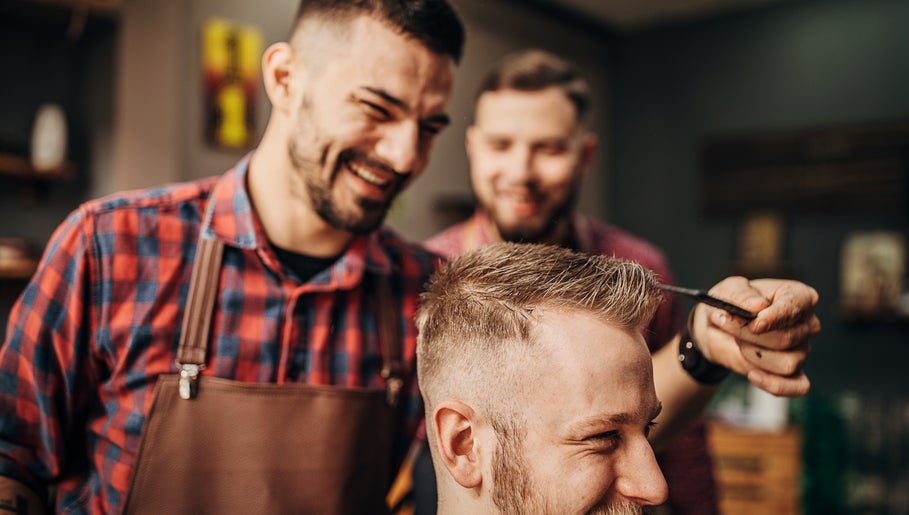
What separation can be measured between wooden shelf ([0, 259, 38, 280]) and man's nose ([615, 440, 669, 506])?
1.69 m

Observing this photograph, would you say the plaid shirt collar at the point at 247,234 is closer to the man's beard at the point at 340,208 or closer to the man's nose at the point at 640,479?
the man's beard at the point at 340,208

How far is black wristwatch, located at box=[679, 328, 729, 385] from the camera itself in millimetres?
1300

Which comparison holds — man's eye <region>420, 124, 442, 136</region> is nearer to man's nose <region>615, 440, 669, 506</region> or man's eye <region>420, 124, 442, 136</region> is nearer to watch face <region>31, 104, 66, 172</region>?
man's nose <region>615, 440, 669, 506</region>

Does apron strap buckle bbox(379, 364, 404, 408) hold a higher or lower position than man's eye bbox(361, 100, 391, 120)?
lower

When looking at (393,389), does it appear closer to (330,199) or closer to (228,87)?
(330,199)

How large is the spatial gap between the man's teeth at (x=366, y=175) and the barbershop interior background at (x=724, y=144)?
1.33 meters

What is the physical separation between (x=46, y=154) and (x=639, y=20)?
14.7 ft

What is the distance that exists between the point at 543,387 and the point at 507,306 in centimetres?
14

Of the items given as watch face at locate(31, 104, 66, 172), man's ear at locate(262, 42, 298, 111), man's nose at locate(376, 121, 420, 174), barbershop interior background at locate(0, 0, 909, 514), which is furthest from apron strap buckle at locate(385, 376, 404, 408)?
watch face at locate(31, 104, 66, 172)

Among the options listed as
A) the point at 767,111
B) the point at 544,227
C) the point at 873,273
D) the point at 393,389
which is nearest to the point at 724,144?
the point at 767,111

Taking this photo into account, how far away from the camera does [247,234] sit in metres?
1.38

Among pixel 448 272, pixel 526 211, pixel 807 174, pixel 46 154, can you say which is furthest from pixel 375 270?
pixel 807 174

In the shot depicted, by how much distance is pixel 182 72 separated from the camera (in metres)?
3.31

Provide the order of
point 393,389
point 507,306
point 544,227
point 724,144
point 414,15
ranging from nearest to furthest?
point 507,306 → point 414,15 → point 393,389 → point 544,227 → point 724,144
